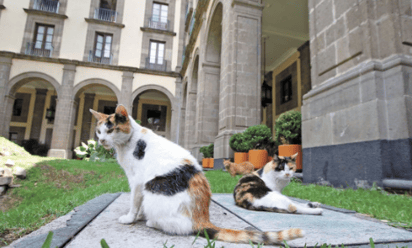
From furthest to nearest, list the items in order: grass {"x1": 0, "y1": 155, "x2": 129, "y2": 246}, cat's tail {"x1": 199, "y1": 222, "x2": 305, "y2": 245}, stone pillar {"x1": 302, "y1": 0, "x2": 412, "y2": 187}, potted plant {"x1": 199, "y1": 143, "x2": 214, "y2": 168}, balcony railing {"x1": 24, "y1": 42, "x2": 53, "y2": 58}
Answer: balcony railing {"x1": 24, "y1": 42, "x2": 53, "y2": 58}, potted plant {"x1": 199, "y1": 143, "x2": 214, "y2": 168}, grass {"x1": 0, "y1": 155, "x2": 129, "y2": 246}, stone pillar {"x1": 302, "y1": 0, "x2": 412, "y2": 187}, cat's tail {"x1": 199, "y1": 222, "x2": 305, "y2": 245}

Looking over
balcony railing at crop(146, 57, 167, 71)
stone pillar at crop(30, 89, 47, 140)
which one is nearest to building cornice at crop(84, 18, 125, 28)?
balcony railing at crop(146, 57, 167, 71)

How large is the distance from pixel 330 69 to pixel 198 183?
3152mm

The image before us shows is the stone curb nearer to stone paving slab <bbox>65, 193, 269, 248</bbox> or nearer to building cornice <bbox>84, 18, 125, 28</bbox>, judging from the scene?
stone paving slab <bbox>65, 193, 269, 248</bbox>

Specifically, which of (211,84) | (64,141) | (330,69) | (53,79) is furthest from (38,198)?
(53,79)

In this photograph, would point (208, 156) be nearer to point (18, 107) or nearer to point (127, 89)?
point (127, 89)

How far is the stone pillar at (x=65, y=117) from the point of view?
585 inches

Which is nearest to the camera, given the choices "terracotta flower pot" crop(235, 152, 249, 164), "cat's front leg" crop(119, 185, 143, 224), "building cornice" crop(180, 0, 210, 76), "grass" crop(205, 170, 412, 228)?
"cat's front leg" crop(119, 185, 143, 224)

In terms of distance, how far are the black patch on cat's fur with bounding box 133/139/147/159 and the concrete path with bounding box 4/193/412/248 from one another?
476mm

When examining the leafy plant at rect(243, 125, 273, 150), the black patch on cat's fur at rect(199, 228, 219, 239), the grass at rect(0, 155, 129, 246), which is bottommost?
the grass at rect(0, 155, 129, 246)

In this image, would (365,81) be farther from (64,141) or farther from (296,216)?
(64,141)

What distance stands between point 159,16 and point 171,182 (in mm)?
19753

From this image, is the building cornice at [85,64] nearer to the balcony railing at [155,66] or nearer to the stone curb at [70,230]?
the balcony railing at [155,66]

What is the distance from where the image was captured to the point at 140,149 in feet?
5.30

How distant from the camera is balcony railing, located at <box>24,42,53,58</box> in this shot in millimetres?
15625
